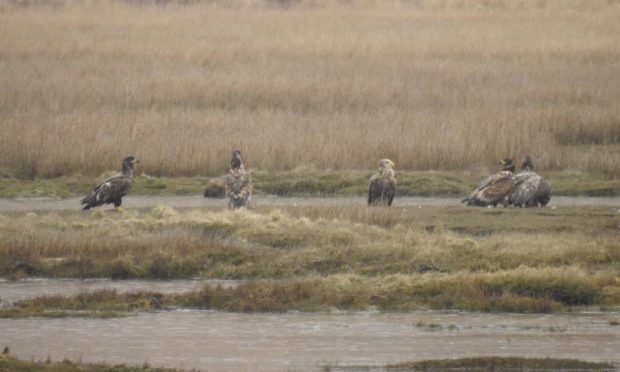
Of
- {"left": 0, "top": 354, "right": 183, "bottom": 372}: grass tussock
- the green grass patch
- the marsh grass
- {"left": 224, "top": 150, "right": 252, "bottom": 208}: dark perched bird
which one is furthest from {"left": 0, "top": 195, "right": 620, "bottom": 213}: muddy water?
{"left": 0, "top": 354, "right": 183, "bottom": 372}: grass tussock

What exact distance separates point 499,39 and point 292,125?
45.1ft

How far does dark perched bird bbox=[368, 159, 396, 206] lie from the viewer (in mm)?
20766

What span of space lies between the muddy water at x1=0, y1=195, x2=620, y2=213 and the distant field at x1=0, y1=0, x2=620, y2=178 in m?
2.01

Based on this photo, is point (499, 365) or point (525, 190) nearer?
point (499, 365)

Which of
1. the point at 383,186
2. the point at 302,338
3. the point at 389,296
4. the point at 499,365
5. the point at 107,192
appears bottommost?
the point at 302,338

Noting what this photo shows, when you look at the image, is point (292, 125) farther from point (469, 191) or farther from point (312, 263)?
point (312, 263)

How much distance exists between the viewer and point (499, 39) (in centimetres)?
4059

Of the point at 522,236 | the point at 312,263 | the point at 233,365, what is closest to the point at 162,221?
the point at 312,263

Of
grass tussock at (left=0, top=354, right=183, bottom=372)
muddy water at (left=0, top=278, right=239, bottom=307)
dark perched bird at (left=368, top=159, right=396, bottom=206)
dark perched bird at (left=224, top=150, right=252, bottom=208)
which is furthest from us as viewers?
dark perched bird at (left=368, top=159, right=396, bottom=206)

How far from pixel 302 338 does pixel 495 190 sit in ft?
25.6

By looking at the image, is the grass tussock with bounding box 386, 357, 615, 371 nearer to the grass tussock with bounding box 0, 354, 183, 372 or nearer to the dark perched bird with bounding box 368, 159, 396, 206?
the grass tussock with bounding box 0, 354, 183, 372

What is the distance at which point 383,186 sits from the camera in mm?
20797

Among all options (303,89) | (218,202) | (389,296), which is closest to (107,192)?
(218,202)

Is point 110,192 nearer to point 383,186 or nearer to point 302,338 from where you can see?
point 383,186
